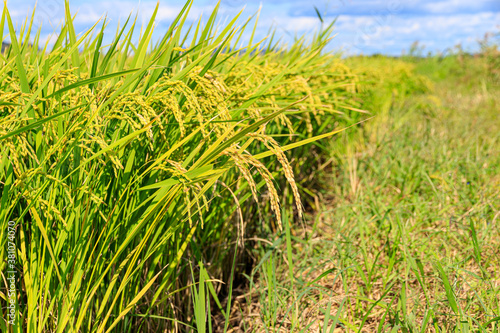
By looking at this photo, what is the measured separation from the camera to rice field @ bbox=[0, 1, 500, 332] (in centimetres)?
106

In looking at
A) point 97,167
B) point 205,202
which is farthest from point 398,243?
point 97,167

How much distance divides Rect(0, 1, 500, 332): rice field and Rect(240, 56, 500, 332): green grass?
15 mm

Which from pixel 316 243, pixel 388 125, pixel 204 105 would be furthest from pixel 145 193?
pixel 388 125

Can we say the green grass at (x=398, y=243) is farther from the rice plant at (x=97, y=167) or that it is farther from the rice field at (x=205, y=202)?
the rice plant at (x=97, y=167)

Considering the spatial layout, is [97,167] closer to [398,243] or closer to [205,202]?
[205,202]

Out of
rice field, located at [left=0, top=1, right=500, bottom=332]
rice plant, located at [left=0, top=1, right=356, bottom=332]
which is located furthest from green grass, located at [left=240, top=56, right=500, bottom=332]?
rice plant, located at [left=0, top=1, right=356, bottom=332]

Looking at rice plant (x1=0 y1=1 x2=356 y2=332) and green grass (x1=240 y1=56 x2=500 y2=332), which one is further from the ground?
rice plant (x1=0 y1=1 x2=356 y2=332)

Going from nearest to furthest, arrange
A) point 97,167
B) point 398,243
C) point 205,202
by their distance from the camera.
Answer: point 205,202 → point 97,167 → point 398,243

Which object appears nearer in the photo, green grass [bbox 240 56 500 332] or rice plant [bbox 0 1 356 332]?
rice plant [bbox 0 1 356 332]

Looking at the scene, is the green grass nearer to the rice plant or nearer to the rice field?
the rice field

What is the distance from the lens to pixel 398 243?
1867 mm

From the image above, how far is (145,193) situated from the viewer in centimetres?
121

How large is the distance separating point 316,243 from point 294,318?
0.77m

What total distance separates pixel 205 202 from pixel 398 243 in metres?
1.22
